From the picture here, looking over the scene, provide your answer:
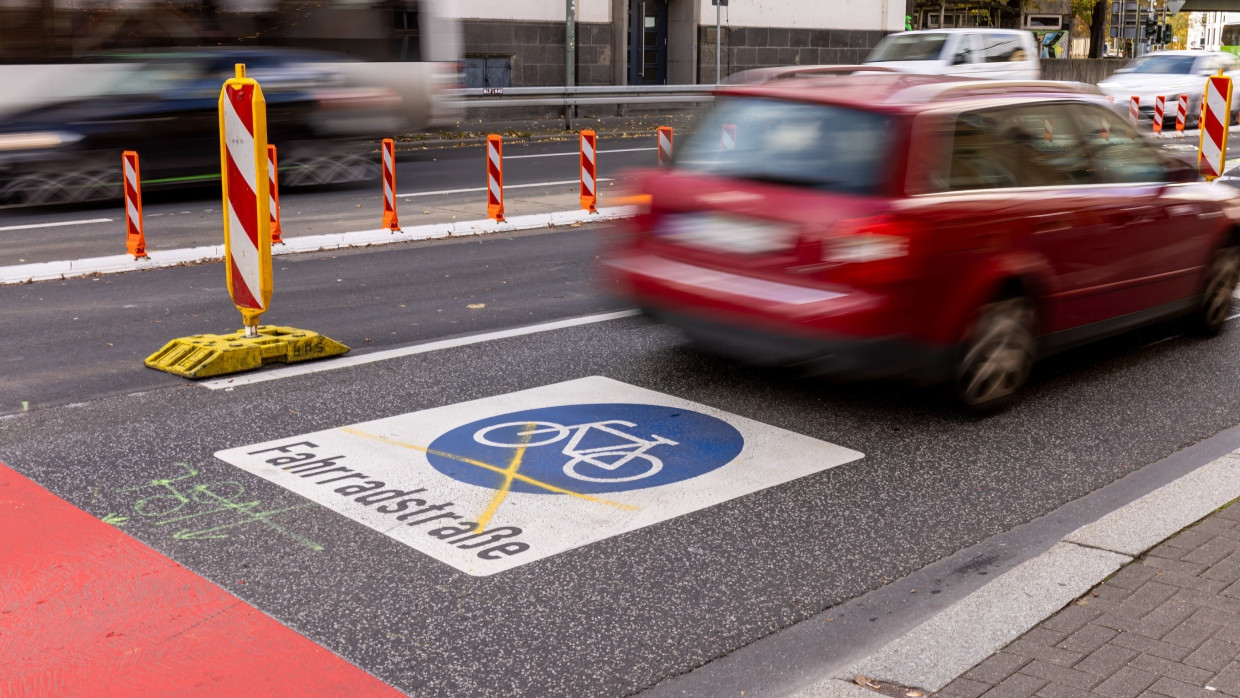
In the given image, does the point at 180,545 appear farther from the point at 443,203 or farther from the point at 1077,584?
the point at 443,203

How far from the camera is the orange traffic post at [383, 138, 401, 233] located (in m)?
12.6

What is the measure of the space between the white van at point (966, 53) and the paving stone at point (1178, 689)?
59.0ft

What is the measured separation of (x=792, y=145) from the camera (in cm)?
642

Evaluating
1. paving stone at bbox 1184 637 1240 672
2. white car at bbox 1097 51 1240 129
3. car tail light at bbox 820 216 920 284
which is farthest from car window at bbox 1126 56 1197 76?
paving stone at bbox 1184 637 1240 672

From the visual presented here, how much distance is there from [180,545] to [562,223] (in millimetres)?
9312

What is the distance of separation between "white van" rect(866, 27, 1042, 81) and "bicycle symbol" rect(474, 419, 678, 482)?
15.9 meters

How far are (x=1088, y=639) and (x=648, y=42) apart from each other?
101 feet

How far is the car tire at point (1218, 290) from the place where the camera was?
812cm

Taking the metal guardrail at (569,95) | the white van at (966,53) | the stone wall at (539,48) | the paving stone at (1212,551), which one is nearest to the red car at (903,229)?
the paving stone at (1212,551)

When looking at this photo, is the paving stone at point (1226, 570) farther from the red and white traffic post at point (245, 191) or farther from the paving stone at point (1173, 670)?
the red and white traffic post at point (245, 191)

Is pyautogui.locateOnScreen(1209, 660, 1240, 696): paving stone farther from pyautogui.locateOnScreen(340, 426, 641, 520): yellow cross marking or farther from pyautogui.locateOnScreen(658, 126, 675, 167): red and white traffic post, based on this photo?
pyautogui.locateOnScreen(658, 126, 675, 167): red and white traffic post

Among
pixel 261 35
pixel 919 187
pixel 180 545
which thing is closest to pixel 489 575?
pixel 180 545

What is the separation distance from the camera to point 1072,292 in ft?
22.2

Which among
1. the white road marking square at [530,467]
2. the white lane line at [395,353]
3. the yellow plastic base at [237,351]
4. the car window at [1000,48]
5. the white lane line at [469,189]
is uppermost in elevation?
the car window at [1000,48]
